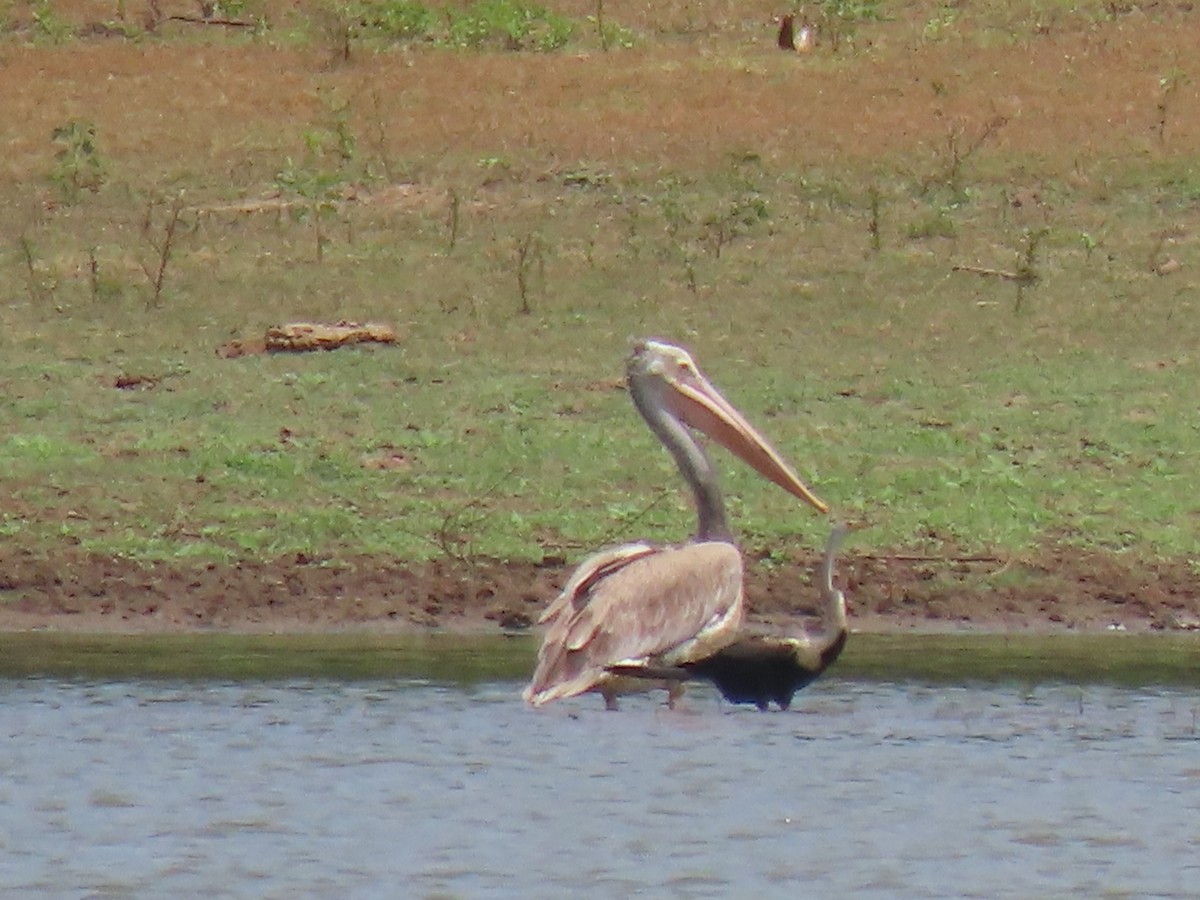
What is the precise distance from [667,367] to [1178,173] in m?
10.4

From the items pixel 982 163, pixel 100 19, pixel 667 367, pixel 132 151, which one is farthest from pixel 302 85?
pixel 667 367

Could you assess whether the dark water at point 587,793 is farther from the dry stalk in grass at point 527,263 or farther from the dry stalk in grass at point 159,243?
the dry stalk in grass at point 159,243

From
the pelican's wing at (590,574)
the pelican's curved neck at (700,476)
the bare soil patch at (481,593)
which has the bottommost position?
the bare soil patch at (481,593)

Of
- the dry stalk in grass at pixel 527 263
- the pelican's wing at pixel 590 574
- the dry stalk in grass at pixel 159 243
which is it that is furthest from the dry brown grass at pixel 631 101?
the pelican's wing at pixel 590 574

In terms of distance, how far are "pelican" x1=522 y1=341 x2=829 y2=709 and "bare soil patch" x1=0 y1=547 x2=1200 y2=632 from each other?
3178 millimetres

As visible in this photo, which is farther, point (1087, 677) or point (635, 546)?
point (1087, 677)

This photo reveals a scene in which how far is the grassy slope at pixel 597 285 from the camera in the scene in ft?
42.2

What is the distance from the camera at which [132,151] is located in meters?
19.2

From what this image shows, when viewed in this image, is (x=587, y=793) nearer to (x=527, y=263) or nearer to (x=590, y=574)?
(x=590, y=574)

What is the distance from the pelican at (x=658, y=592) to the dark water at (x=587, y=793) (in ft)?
1.73

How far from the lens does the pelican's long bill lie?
864 centimetres

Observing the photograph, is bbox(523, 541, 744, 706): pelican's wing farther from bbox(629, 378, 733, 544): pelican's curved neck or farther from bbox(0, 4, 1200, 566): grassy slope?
bbox(0, 4, 1200, 566): grassy slope

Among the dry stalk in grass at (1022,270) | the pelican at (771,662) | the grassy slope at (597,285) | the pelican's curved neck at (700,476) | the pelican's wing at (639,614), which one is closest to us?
the pelican at (771,662)

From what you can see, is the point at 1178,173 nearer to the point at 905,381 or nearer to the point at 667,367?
the point at 905,381
